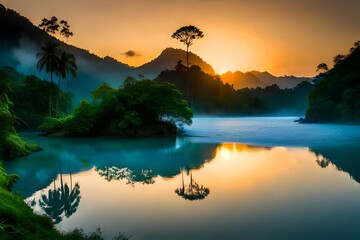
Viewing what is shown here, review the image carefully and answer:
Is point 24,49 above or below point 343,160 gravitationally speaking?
above

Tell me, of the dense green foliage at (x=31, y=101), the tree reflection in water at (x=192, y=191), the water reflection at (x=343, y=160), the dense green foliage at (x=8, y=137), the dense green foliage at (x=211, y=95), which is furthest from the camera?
the dense green foliage at (x=211, y=95)

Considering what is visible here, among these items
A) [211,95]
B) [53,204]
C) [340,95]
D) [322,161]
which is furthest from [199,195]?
[211,95]

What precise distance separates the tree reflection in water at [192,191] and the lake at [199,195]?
1.6 inches

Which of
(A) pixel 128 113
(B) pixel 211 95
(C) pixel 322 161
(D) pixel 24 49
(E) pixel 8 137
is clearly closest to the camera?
(C) pixel 322 161

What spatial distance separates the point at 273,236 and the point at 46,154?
21706mm

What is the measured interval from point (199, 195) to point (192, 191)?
78 centimetres

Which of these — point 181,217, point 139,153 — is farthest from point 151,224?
point 139,153

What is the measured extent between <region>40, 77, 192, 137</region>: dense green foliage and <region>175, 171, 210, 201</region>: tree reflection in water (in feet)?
90.4

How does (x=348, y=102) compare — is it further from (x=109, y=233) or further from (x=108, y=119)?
(x=109, y=233)

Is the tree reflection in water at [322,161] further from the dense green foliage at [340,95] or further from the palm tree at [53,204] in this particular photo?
the dense green foliage at [340,95]

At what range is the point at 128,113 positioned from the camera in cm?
4219

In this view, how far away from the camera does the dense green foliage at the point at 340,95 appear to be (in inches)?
3068

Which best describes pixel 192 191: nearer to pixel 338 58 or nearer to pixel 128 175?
pixel 128 175

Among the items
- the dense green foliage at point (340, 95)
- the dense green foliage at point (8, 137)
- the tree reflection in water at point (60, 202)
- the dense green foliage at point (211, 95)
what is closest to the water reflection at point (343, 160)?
the tree reflection in water at point (60, 202)
